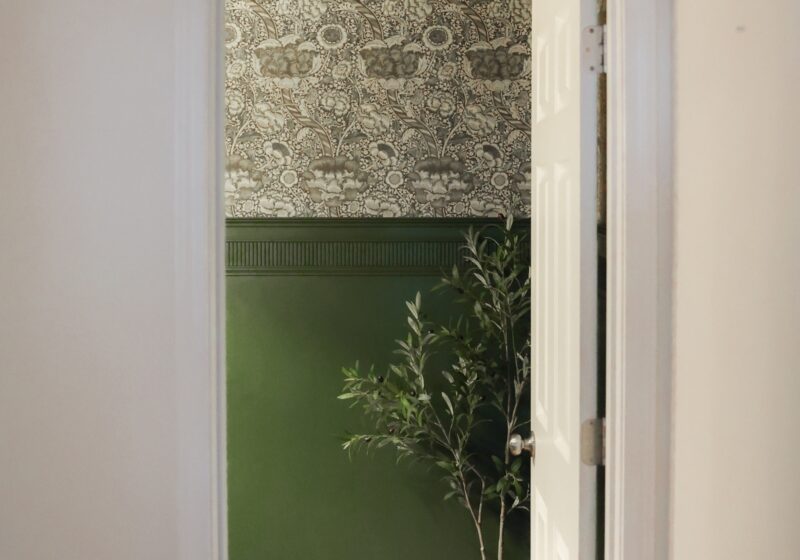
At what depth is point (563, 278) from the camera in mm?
1915

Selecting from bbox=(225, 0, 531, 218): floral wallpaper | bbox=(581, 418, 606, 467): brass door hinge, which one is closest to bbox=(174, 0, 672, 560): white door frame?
bbox=(581, 418, 606, 467): brass door hinge

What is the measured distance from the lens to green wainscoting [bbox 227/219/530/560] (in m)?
3.55

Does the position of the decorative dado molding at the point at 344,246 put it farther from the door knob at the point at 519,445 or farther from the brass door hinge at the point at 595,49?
the brass door hinge at the point at 595,49
